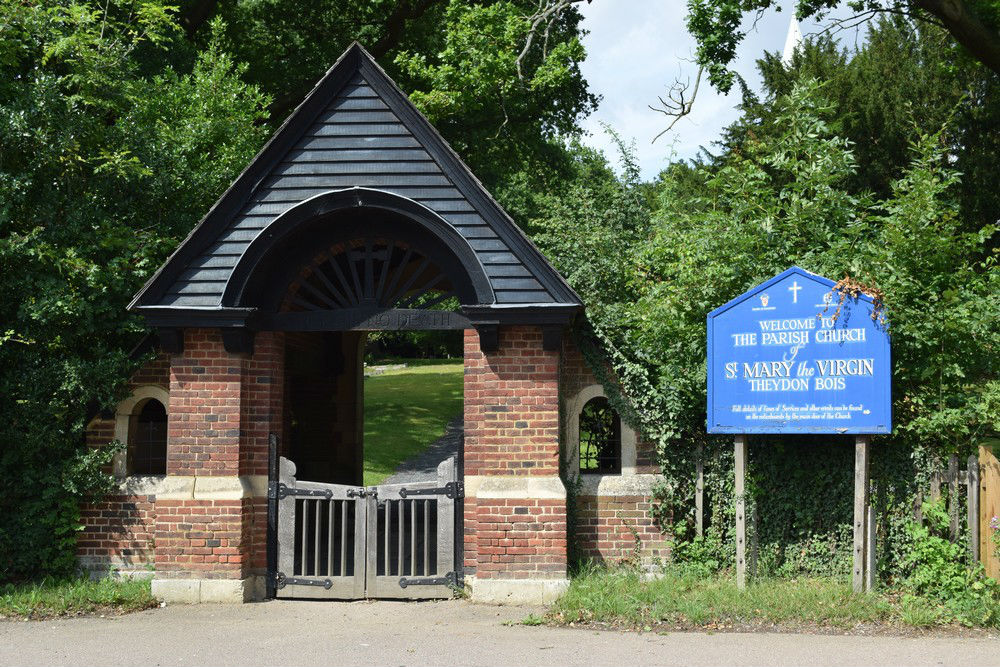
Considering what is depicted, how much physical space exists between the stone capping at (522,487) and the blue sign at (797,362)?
1644mm

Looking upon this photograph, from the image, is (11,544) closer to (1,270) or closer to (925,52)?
(1,270)

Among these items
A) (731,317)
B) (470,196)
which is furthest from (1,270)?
(731,317)

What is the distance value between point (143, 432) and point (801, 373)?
728cm

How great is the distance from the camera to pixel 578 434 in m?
9.84

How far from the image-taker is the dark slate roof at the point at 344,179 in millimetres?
9352

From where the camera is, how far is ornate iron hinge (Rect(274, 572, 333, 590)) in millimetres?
9531

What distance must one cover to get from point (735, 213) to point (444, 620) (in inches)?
207

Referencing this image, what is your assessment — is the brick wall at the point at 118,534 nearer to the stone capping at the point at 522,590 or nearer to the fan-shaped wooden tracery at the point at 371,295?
the fan-shaped wooden tracery at the point at 371,295

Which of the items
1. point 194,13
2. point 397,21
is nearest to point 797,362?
point 397,21

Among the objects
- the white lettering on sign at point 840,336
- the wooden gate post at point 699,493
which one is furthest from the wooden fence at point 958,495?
the wooden gate post at point 699,493

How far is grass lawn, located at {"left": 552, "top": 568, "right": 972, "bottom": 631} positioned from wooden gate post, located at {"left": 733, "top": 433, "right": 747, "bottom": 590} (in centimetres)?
16

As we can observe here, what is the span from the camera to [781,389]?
8.74 meters

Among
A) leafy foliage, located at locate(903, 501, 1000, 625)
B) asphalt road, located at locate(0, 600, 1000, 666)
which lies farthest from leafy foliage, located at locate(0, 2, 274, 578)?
leafy foliage, located at locate(903, 501, 1000, 625)

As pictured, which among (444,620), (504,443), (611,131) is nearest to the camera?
(444,620)
